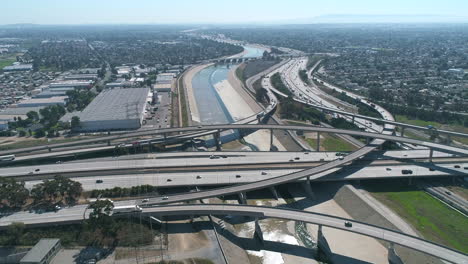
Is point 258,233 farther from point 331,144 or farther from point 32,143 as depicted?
point 32,143

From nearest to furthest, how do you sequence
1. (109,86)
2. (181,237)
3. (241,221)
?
1. (181,237)
2. (241,221)
3. (109,86)

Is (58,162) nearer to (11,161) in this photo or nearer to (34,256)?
(11,161)

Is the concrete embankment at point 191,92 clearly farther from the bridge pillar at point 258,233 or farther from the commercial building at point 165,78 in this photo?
the bridge pillar at point 258,233

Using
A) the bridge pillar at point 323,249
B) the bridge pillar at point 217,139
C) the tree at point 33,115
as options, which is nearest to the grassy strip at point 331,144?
the bridge pillar at point 217,139

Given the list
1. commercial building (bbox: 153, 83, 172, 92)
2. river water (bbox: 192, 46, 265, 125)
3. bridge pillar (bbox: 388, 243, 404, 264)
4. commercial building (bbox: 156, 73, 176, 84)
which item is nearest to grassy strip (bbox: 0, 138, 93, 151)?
river water (bbox: 192, 46, 265, 125)

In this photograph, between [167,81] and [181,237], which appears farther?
[167,81]

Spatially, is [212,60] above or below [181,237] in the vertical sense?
above

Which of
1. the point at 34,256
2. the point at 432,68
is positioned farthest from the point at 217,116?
the point at 432,68
